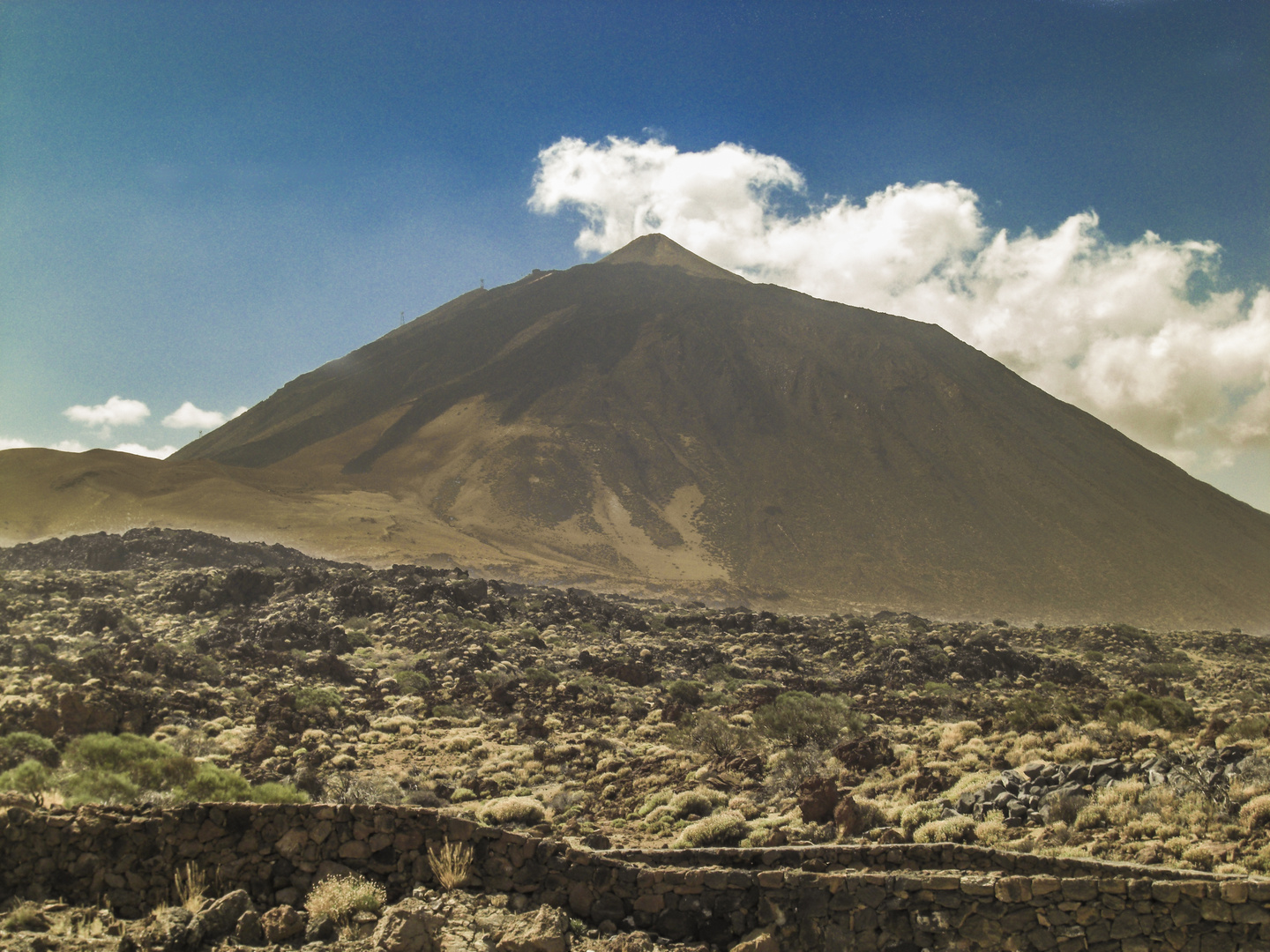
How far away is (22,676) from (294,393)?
318 feet

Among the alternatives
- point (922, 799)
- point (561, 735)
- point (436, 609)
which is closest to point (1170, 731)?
point (922, 799)

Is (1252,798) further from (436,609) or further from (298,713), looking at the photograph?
(436,609)

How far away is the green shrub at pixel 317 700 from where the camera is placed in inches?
660

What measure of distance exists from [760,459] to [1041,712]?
210ft

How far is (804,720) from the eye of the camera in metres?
16.6

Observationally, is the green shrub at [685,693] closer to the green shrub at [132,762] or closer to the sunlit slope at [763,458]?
the green shrub at [132,762]

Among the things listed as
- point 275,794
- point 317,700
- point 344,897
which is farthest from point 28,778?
point 317,700

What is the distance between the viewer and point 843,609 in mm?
56250

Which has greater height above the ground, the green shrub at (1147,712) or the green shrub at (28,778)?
the green shrub at (1147,712)

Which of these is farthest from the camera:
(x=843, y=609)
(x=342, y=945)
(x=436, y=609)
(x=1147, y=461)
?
(x=1147, y=461)

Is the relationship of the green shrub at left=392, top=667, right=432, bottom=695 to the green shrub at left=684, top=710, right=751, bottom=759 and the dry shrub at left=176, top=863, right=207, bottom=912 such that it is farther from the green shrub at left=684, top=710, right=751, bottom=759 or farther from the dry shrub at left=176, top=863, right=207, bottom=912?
the dry shrub at left=176, top=863, right=207, bottom=912

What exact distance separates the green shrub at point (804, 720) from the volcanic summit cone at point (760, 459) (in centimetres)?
3953

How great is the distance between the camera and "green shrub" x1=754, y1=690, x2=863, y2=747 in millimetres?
15595

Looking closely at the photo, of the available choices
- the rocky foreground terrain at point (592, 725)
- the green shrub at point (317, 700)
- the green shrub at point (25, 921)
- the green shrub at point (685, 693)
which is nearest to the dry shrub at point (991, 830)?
the rocky foreground terrain at point (592, 725)
